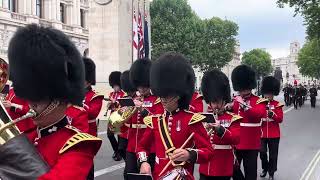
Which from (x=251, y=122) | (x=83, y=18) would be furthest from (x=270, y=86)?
(x=83, y=18)

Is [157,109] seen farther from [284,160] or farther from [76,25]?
[76,25]

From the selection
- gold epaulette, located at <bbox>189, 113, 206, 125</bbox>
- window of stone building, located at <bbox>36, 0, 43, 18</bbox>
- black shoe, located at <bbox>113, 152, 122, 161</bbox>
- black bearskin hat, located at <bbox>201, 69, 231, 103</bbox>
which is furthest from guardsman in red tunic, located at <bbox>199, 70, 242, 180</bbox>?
window of stone building, located at <bbox>36, 0, 43, 18</bbox>

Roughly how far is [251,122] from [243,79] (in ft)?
2.79

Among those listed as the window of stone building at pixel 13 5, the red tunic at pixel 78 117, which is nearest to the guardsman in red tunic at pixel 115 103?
the red tunic at pixel 78 117

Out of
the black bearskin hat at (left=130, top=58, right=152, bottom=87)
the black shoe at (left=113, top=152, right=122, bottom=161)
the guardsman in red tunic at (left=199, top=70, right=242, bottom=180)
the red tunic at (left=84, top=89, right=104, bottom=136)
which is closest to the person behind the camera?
the guardsman in red tunic at (left=199, top=70, right=242, bottom=180)

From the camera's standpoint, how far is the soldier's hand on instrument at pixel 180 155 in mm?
3752

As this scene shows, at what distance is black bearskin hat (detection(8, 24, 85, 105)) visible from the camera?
7.72ft

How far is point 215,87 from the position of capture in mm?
5844

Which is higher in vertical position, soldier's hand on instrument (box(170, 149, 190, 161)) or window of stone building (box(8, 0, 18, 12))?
window of stone building (box(8, 0, 18, 12))

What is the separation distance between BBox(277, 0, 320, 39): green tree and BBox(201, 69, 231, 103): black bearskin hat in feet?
74.1

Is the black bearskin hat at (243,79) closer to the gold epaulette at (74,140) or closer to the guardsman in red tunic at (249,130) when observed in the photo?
the guardsman in red tunic at (249,130)

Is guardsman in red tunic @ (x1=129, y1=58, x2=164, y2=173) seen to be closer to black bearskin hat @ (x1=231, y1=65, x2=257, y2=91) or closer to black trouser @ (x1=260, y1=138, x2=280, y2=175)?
black bearskin hat @ (x1=231, y1=65, x2=257, y2=91)

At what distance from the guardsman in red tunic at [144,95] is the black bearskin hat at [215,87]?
0.88m

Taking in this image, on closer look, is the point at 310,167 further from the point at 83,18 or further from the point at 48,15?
the point at 83,18
